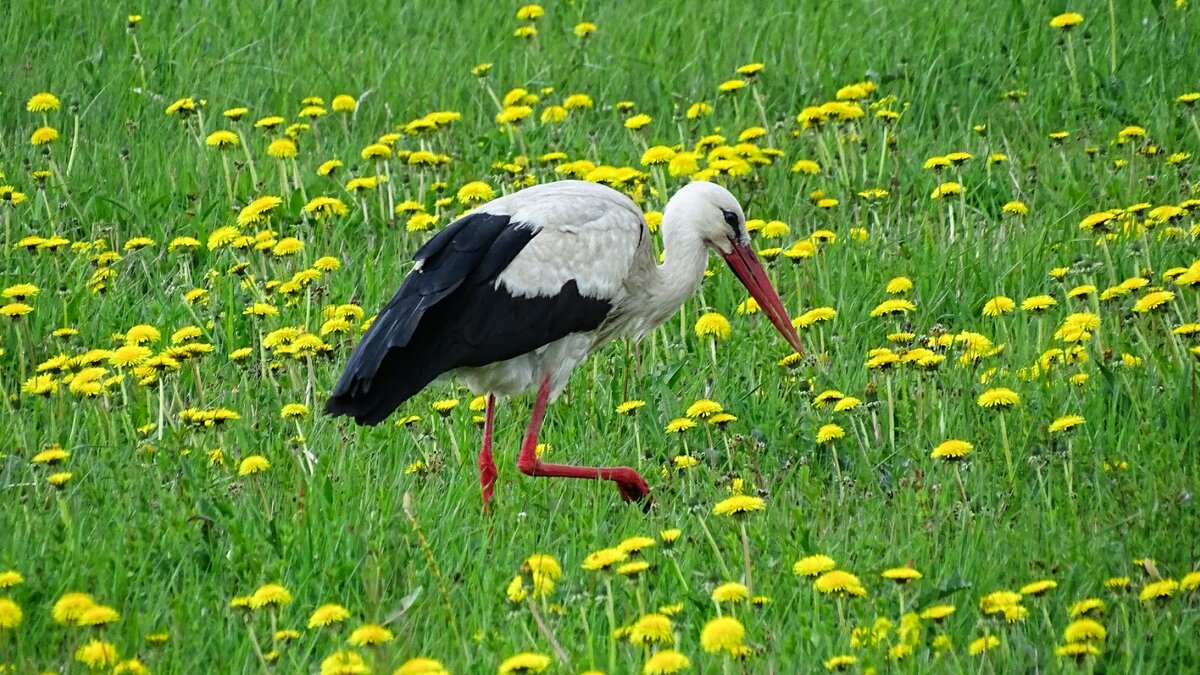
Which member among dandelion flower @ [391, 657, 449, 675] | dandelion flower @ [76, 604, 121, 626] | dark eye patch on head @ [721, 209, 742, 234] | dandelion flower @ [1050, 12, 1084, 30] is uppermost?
dandelion flower @ [391, 657, 449, 675]

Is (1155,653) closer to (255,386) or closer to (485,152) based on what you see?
(255,386)

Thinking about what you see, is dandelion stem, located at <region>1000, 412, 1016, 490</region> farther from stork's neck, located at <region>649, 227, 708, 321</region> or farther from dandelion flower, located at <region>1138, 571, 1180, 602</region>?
stork's neck, located at <region>649, 227, 708, 321</region>

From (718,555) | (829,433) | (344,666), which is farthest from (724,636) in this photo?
(829,433)

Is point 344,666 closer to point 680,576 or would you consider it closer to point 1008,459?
point 680,576

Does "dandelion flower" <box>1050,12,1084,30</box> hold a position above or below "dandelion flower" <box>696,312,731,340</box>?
above

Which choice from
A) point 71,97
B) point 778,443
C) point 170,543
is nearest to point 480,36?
point 71,97

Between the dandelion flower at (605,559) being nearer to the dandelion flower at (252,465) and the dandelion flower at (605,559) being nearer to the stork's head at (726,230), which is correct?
the dandelion flower at (252,465)

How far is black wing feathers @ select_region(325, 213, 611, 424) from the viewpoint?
208 inches

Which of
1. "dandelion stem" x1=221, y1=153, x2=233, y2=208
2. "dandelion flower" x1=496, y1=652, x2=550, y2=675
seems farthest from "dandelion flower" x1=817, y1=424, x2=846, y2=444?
"dandelion stem" x1=221, y1=153, x2=233, y2=208

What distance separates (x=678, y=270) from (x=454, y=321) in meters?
0.98

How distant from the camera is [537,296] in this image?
574cm

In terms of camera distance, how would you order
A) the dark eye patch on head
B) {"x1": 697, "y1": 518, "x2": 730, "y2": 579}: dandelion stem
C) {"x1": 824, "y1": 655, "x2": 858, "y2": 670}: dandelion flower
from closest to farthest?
{"x1": 824, "y1": 655, "x2": 858, "y2": 670}: dandelion flower
{"x1": 697, "y1": 518, "x2": 730, "y2": 579}: dandelion stem
the dark eye patch on head

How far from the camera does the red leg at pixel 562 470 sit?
5.29 m

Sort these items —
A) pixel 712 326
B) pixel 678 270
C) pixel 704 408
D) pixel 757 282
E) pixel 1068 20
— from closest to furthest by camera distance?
pixel 704 408 → pixel 712 326 → pixel 678 270 → pixel 757 282 → pixel 1068 20
